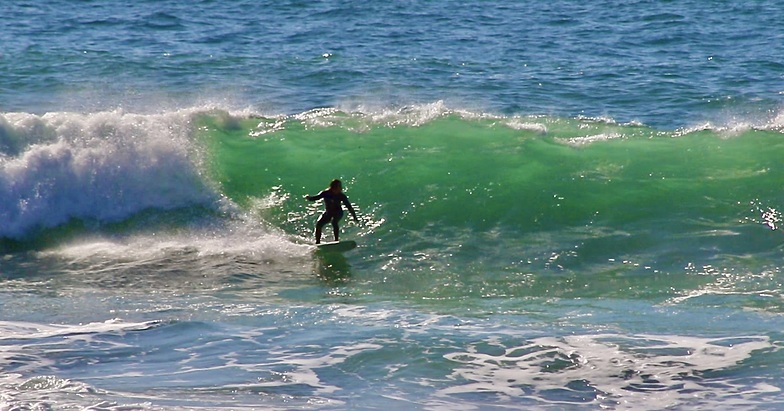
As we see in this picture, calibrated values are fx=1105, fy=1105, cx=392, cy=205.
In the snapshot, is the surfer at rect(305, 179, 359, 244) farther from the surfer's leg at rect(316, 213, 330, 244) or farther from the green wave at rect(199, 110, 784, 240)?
the green wave at rect(199, 110, 784, 240)

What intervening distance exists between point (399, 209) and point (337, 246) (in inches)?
62.1

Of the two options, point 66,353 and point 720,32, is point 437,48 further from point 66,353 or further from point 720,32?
point 66,353

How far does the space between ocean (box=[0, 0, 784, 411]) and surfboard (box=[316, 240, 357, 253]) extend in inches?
3.4

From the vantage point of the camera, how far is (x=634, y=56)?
2169 centimetres

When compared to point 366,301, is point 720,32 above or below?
above

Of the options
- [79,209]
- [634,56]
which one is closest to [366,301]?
[79,209]

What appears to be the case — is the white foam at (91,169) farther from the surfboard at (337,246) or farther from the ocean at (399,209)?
the surfboard at (337,246)

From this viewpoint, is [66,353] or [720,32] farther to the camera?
[720,32]

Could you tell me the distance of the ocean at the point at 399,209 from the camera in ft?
29.7

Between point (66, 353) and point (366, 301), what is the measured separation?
3222mm

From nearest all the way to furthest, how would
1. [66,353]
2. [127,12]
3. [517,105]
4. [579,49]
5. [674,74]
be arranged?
1. [66,353]
2. [517,105]
3. [674,74]
4. [579,49]
5. [127,12]

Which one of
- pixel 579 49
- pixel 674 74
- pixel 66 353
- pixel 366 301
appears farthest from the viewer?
pixel 579 49

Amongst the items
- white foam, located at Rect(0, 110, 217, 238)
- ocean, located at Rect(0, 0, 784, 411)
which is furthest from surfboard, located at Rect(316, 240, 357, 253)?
white foam, located at Rect(0, 110, 217, 238)

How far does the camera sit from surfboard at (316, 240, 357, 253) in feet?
43.5
